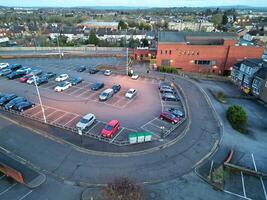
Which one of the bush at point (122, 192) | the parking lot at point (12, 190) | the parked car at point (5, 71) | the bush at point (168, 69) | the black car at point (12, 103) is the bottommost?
the bush at point (168, 69)

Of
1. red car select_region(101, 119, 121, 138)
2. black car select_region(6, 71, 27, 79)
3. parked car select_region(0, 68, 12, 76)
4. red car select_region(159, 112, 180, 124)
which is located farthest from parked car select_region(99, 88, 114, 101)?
parked car select_region(0, 68, 12, 76)

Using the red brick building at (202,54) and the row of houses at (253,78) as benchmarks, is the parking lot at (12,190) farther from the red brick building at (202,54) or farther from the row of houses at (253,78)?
the red brick building at (202,54)

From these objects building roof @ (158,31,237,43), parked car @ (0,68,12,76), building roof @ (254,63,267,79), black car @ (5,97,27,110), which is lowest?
parked car @ (0,68,12,76)

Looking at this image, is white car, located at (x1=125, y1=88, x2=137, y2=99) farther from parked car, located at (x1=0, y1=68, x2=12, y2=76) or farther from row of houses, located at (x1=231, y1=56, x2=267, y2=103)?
parked car, located at (x1=0, y1=68, x2=12, y2=76)

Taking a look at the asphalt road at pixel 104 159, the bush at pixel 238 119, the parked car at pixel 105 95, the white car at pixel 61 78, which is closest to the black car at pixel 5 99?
the asphalt road at pixel 104 159

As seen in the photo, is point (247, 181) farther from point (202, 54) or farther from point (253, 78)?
point (202, 54)
